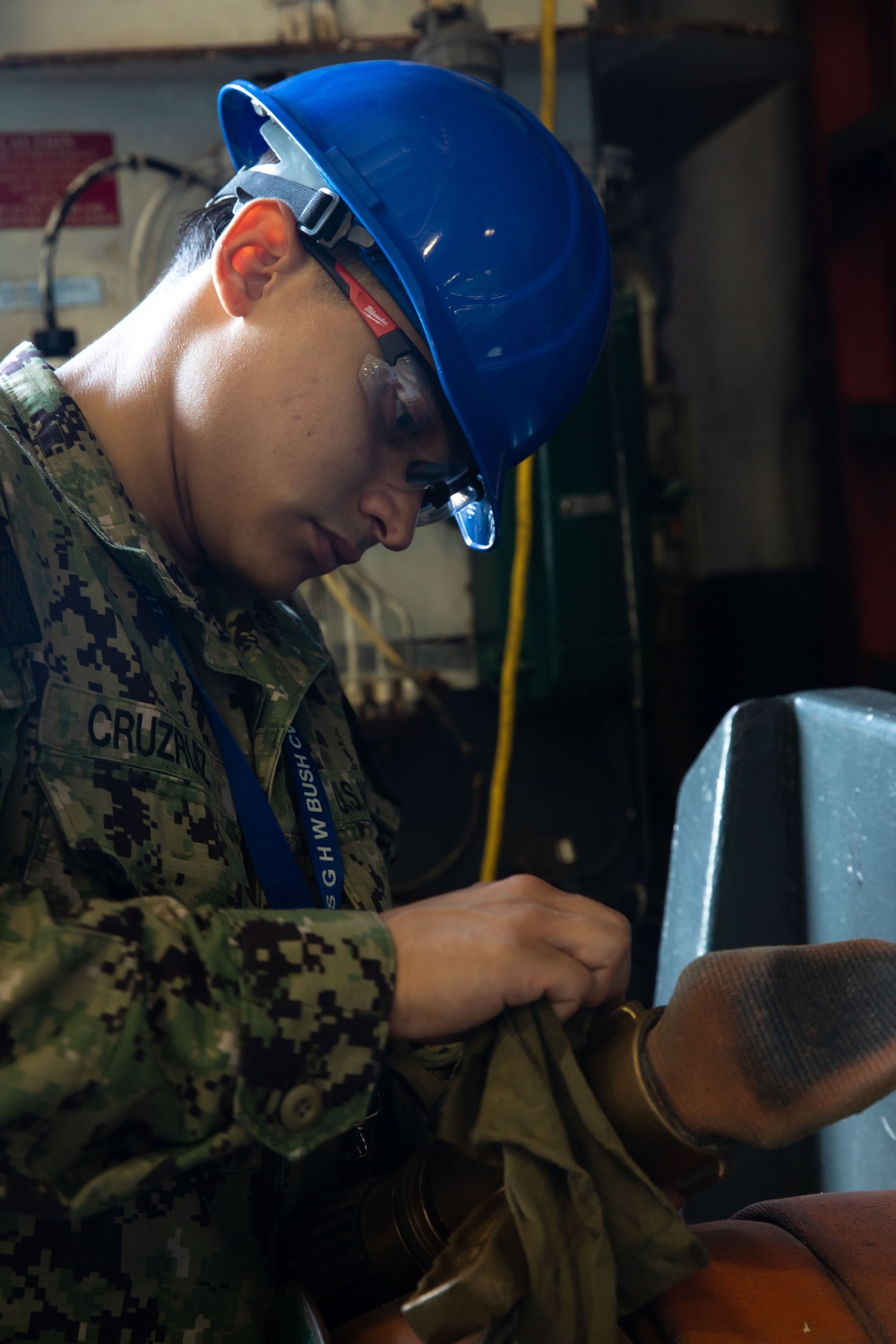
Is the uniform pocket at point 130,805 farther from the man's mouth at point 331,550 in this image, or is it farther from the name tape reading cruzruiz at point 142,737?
the man's mouth at point 331,550

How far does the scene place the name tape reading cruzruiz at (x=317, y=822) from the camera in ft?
2.94

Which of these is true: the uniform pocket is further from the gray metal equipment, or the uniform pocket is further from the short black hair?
the gray metal equipment

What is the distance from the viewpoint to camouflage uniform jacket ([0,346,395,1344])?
0.58 meters

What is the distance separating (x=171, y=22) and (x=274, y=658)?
1.99 meters

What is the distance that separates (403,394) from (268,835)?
0.37 meters

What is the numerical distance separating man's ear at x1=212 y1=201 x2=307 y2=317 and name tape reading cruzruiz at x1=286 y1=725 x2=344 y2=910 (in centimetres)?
36

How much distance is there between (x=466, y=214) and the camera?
0.89 m

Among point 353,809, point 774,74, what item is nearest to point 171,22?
point 774,74

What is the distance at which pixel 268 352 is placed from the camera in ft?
2.82

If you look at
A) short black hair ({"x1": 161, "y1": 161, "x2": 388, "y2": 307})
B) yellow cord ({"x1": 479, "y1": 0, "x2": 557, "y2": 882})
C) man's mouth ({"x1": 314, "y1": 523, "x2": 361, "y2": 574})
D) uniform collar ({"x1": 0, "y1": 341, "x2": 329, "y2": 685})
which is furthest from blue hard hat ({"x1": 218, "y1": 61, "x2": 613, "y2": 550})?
yellow cord ({"x1": 479, "y1": 0, "x2": 557, "y2": 882})

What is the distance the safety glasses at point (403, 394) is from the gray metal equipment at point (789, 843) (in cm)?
46

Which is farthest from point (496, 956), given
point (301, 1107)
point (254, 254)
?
point (254, 254)

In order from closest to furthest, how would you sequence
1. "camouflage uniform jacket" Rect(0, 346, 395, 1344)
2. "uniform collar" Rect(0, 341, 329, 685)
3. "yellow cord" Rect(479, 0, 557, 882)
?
"camouflage uniform jacket" Rect(0, 346, 395, 1344)
"uniform collar" Rect(0, 341, 329, 685)
"yellow cord" Rect(479, 0, 557, 882)

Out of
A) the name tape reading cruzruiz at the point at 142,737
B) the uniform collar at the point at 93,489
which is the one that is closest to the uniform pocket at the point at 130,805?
the name tape reading cruzruiz at the point at 142,737
